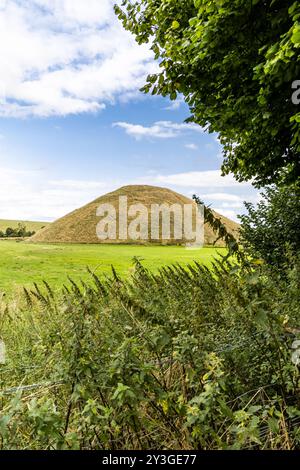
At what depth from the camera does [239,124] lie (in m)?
9.75

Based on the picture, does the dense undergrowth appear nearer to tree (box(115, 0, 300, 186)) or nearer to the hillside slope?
tree (box(115, 0, 300, 186))

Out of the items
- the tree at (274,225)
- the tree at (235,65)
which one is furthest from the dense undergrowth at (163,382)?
the tree at (274,225)

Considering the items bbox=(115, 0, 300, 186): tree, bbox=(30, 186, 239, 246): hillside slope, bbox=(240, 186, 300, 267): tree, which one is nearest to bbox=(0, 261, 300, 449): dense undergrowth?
bbox=(115, 0, 300, 186): tree

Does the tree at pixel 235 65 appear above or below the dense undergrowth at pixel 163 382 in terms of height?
above

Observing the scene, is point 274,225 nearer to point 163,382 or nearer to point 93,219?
point 163,382

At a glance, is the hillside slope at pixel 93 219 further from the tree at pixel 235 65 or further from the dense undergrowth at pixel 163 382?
the dense undergrowth at pixel 163 382

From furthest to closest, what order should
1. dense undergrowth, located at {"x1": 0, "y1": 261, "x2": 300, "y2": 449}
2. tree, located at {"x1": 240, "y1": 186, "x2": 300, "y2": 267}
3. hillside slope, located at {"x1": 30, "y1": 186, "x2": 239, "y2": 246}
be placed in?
hillside slope, located at {"x1": 30, "y1": 186, "x2": 239, "y2": 246}
tree, located at {"x1": 240, "y1": 186, "x2": 300, "y2": 267}
dense undergrowth, located at {"x1": 0, "y1": 261, "x2": 300, "y2": 449}

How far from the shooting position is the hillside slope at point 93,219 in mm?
84250

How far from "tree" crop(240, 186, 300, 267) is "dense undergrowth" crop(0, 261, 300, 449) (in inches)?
329

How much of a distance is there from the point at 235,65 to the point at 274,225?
7360 millimetres

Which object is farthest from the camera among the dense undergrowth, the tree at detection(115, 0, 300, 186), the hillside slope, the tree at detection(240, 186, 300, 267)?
the hillside slope

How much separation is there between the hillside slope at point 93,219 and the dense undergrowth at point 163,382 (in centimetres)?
6981

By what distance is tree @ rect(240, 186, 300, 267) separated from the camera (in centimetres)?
1384

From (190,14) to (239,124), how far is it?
120 inches
